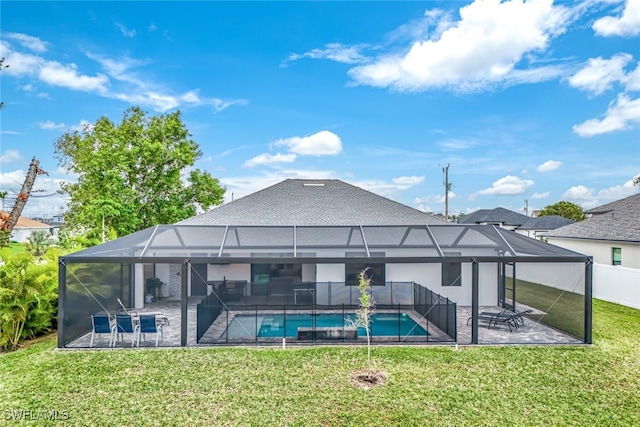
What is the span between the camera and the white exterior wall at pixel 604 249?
17.0m

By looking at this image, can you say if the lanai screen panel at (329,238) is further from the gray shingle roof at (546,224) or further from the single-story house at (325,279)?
the gray shingle roof at (546,224)

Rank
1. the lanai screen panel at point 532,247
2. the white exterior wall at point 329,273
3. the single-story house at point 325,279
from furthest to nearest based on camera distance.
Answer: the white exterior wall at point 329,273 → the lanai screen panel at point 532,247 → the single-story house at point 325,279

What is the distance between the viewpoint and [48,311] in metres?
10.6

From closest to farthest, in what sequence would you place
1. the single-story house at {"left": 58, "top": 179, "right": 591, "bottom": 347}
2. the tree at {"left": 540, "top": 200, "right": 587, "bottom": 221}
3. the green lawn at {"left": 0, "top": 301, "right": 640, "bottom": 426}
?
1. the green lawn at {"left": 0, "top": 301, "right": 640, "bottom": 426}
2. the single-story house at {"left": 58, "top": 179, "right": 591, "bottom": 347}
3. the tree at {"left": 540, "top": 200, "right": 587, "bottom": 221}

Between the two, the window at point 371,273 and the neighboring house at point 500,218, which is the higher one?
the neighboring house at point 500,218

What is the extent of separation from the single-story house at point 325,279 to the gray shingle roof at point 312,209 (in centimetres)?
11

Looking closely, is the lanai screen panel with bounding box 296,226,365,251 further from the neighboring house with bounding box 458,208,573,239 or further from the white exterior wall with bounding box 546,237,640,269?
the neighboring house with bounding box 458,208,573,239

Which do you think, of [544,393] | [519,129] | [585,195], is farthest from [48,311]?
[585,195]

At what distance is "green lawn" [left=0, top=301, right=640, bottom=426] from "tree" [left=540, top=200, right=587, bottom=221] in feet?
170

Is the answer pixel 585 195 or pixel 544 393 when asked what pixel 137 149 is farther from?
pixel 585 195

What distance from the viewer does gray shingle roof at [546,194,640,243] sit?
17828 millimetres

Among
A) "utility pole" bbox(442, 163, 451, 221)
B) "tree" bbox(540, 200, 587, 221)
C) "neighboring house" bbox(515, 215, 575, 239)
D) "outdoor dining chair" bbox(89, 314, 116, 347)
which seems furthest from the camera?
"tree" bbox(540, 200, 587, 221)

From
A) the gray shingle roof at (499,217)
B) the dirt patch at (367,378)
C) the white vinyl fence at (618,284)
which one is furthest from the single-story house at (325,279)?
the gray shingle roof at (499,217)

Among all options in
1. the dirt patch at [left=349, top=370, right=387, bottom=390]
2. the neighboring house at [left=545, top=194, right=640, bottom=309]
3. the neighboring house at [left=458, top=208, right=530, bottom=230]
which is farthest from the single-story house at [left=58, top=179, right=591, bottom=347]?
the neighboring house at [left=458, top=208, right=530, bottom=230]
